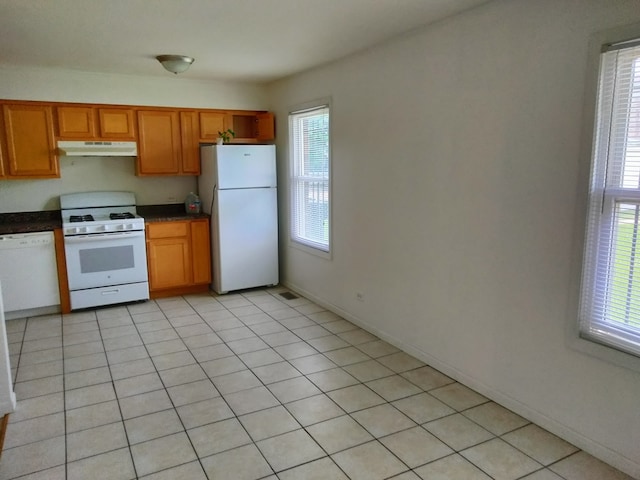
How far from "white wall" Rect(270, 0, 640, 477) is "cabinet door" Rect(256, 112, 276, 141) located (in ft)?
4.83

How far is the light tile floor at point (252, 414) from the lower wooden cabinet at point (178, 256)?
998 millimetres

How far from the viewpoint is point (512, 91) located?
2572 millimetres

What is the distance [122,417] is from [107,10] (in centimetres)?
246

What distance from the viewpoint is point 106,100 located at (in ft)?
15.8

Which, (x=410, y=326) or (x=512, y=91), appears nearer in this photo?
(x=512, y=91)

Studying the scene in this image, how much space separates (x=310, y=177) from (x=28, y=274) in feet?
9.54

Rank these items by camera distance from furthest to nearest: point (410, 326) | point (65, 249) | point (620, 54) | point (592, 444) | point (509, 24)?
point (65, 249) → point (410, 326) → point (509, 24) → point (592, 444) → point (620, 54)

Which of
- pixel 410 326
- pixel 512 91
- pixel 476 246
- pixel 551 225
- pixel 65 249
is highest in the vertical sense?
pixel 512 91

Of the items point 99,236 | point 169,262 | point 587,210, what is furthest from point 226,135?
point 587,210

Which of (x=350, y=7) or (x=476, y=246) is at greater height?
(x=350, y=7)

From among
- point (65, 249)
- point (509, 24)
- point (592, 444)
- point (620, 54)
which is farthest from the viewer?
point (65, 249)

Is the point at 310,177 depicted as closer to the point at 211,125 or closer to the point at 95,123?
the point at 211,125

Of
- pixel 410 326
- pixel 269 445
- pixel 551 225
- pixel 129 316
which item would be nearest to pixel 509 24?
pixel 551 225

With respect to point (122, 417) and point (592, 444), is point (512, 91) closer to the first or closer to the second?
point (592, 444)
